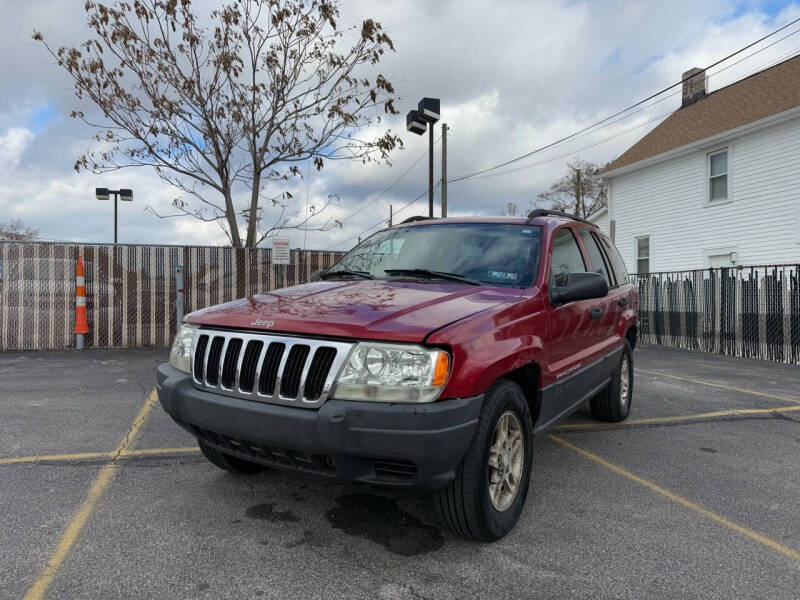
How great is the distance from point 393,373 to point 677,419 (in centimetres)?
418

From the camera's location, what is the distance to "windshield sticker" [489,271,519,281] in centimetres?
332

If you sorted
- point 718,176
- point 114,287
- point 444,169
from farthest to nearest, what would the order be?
point 444,169, point 718,176, point 114,287

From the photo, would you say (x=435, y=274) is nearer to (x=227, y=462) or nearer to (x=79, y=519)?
(x=227, y=462)

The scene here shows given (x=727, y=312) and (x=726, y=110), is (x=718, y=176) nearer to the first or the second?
(x=726, y=110)

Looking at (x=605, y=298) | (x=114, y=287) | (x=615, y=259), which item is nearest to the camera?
(x=605, y=298)

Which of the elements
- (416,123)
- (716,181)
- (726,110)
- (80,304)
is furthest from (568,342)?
(726,110)

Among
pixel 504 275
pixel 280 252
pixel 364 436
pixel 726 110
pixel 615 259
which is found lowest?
pixel 364 436

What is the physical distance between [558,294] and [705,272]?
11107mm

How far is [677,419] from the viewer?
5.32 metres

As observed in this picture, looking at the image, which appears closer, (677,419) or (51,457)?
(51,457)

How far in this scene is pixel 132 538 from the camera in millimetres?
2648

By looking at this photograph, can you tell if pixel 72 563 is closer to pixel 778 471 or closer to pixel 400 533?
pixel 400 533

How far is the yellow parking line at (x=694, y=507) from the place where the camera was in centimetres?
268

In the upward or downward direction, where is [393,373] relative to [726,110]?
downward
